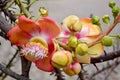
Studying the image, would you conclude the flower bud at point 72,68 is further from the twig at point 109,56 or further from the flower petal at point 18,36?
the twig at point 109,56

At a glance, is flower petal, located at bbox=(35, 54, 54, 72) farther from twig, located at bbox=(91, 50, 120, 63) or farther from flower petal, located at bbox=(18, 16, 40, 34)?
twig, located at bbox=(91, 50, 120, 63)

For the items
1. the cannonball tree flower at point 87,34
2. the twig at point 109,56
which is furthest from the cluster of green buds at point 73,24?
the twig at point 109,56

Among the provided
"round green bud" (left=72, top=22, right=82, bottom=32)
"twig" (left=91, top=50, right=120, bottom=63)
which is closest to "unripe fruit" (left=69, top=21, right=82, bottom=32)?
"round green bud" (left=72, top=22, right=82, bottom=32)

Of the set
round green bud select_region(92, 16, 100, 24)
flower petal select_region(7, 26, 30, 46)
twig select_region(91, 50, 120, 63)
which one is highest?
round green bud select_region(92, 16, 100, 24)

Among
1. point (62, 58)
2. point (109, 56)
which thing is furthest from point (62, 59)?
point (109, 56)

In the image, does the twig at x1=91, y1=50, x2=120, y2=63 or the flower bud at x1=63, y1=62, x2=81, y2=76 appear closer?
the flower bud at x1=63, y1=62, x2=81, y2=76

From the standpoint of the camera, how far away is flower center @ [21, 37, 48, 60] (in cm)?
45

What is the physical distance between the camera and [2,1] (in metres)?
0.64

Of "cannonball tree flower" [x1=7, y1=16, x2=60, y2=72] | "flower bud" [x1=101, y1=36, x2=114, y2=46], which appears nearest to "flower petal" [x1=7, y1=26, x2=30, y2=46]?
"cannonball tree flower" [x1=7, y1=16, x2=60, y2=72]

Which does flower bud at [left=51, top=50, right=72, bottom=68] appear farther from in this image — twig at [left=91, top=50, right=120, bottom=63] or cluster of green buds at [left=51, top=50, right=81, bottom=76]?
twig at [left=91, top=50, right=120, bottom=63]

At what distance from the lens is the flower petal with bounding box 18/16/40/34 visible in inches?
17.4

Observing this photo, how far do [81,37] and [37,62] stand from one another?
0.07 m

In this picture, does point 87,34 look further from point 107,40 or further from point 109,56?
point 109,56

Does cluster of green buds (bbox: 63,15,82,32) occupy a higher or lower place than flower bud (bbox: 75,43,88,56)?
higher
